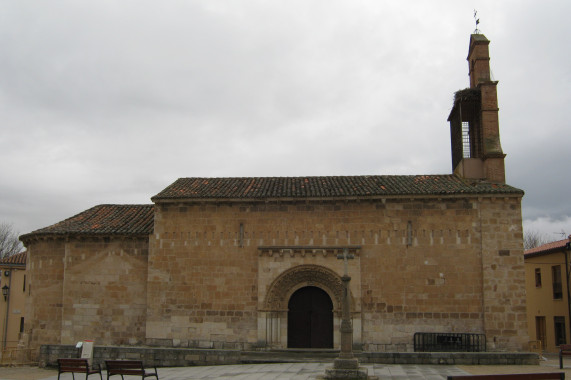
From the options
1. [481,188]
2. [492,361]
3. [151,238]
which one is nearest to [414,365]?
[492,361]

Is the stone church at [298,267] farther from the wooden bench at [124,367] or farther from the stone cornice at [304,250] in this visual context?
the wooden bench at [124,367]

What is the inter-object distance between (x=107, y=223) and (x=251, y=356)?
887 centimetres

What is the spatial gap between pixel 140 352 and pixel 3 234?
4669 cm

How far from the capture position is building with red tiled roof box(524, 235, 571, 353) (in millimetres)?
25812

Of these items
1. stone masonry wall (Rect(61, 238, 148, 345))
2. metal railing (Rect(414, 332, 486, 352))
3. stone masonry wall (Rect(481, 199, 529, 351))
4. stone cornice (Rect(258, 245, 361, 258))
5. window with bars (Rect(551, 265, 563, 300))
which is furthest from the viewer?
window with bars (Rect(551, 265, 563, 300))

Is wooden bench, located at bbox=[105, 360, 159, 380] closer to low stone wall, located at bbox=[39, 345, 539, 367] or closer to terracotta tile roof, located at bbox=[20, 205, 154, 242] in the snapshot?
low stone wall, located at bbox=[39, 345, 539, 367]

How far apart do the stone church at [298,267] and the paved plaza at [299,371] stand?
2.91m

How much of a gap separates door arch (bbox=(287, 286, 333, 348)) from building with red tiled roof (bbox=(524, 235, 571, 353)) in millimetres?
12526

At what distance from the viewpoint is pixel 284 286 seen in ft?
67.7

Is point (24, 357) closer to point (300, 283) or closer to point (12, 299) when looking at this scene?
point (300, 283)

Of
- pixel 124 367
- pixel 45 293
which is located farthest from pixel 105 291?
pixel 124 367

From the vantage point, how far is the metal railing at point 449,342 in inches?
757

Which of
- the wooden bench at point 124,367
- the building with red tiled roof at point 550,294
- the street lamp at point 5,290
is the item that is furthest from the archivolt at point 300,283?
the street lamp at point 5,290

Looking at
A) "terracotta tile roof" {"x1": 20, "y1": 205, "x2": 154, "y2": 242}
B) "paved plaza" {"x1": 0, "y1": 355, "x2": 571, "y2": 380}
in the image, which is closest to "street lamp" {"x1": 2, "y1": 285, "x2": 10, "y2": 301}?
"terracotta tile roof" {"x1": 20, "y1": 205, "x2": 154, "y2": 242}
